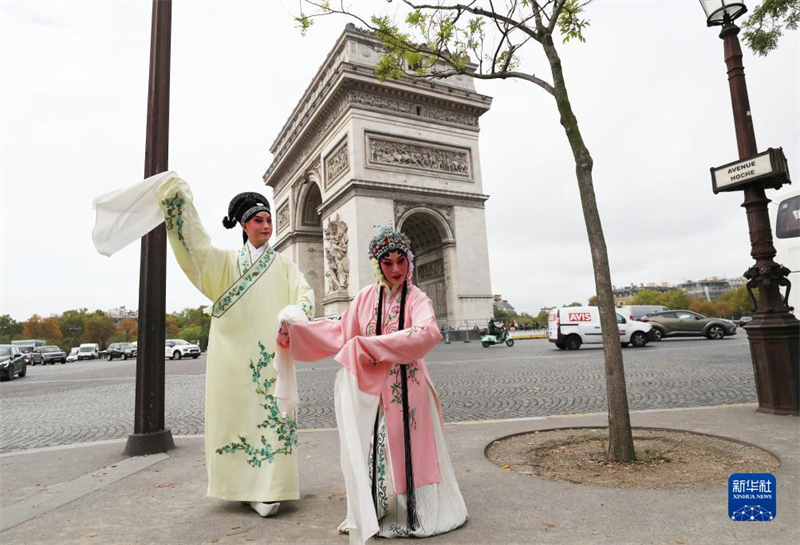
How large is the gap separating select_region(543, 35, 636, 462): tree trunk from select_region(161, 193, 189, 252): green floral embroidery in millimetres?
2936

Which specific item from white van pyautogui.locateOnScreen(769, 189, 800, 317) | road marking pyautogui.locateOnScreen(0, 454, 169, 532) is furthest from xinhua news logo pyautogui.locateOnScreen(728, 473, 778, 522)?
white van pyautogui.locateOnScreen(769, 189, 800, 317)

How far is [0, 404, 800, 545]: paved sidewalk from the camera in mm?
2385

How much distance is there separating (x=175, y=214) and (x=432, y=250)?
24.8 m

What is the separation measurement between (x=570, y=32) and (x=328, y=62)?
25.9 m

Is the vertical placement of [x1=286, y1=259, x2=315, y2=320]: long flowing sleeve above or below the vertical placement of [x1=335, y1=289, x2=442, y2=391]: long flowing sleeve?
above

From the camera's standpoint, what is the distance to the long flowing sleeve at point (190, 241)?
2885 millimetres

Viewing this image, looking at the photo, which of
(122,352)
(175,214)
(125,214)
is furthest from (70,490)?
(122,352)

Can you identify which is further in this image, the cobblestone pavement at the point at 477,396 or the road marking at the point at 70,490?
the cobblestone pavement at the point at 477,396

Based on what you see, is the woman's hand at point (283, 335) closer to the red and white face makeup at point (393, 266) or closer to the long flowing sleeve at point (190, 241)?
the red and white face makeup at point (393, 266)

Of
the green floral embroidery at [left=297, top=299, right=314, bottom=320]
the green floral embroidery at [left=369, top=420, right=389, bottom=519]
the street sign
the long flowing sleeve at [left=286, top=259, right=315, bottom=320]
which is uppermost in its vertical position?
the street sign

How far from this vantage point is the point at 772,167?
484 cm

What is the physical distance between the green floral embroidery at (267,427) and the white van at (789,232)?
13.9m

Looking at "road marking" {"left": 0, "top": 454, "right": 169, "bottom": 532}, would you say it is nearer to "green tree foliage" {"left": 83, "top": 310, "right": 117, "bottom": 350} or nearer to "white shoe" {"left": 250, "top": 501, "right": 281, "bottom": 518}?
"white shoe" {"left": 250, "top": 501, "right": 281, "bottom": 518}

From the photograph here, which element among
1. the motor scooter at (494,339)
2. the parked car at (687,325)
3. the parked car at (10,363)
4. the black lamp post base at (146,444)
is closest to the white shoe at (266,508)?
the black lamp post base at (146,444)
